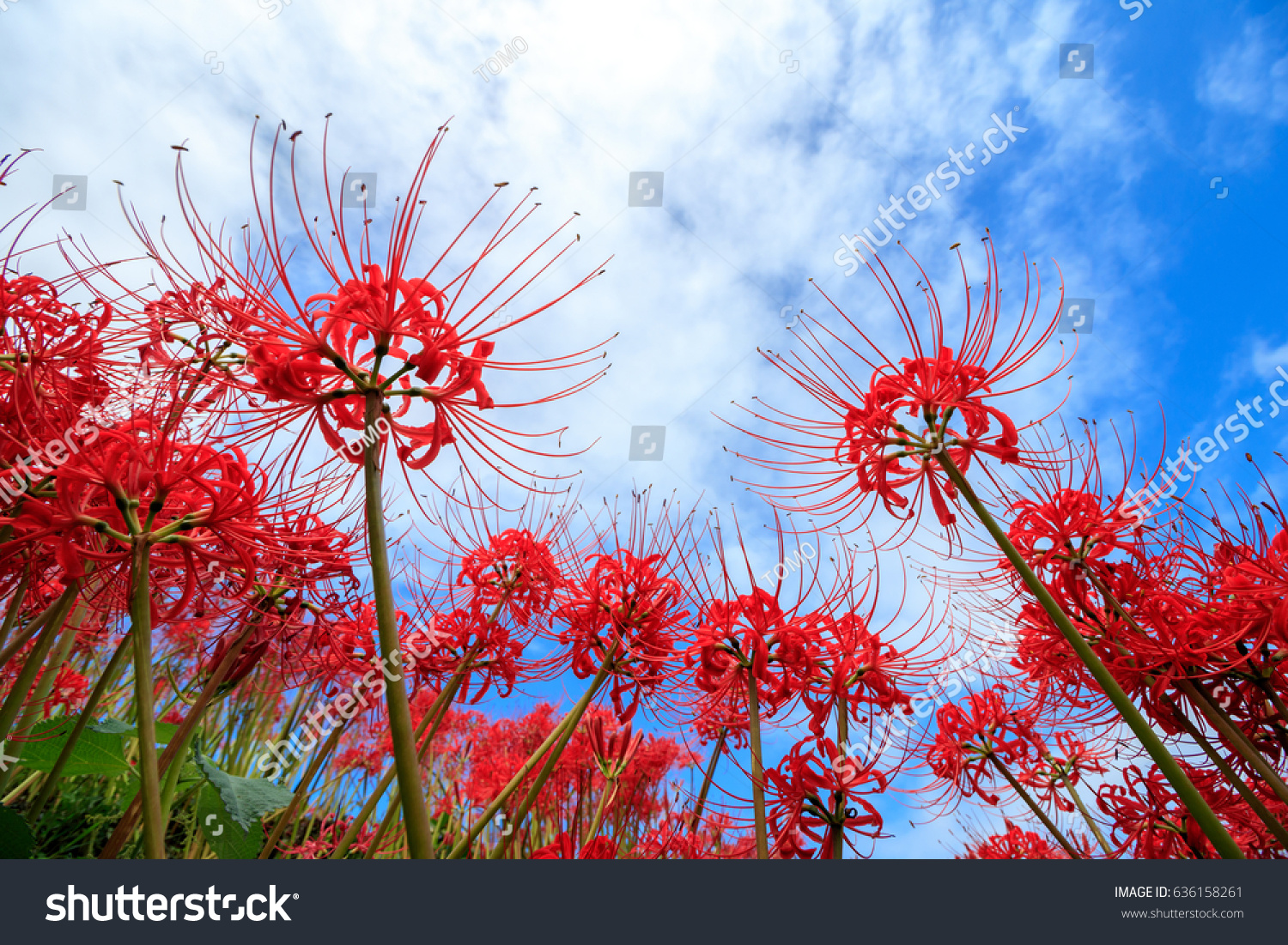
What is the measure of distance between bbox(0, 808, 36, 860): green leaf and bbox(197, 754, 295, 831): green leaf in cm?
43

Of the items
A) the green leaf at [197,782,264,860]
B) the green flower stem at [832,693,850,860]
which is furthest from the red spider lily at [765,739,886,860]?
the green leaf at [197,782,264,860]

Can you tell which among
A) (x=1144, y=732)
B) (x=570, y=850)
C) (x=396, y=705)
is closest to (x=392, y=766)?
(x=570, y=850)

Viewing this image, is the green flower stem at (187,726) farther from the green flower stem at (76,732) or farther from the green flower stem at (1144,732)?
the green flower stem at (1144,732)

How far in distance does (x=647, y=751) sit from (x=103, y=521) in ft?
11.1

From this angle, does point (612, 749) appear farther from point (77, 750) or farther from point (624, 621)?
point (77, 750)

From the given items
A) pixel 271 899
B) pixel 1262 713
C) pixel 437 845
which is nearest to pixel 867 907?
pixel 271 899

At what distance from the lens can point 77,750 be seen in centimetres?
229

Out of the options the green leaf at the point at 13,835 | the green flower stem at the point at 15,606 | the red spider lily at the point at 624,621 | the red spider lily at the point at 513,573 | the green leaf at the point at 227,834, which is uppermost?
the red spider lily at the point at 513,573

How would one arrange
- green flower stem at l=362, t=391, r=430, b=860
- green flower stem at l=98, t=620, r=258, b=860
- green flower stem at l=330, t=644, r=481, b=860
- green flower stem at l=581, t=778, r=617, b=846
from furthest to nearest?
green flower stem at l=581, t=778, r=617, b=846
green flower stem at l=330, t=644, r=481, b=860
green flower stem at l=98, t=620, r=258, b=860
green flower stem at l=362, t=391, r=430, b=860

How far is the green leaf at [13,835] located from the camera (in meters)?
1.82

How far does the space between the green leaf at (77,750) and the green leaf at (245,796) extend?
11.2 inches

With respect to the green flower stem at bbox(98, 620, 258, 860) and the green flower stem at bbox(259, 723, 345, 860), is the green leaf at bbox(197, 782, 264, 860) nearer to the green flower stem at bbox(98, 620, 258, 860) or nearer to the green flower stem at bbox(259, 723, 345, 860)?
the green flower stem at bbox(259, 723, 345, 860)

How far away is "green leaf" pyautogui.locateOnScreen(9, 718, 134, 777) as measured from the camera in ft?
7.41

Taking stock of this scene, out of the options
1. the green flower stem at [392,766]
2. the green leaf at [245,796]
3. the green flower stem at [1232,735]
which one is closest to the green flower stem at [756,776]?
the green flower stem at [392,766]
